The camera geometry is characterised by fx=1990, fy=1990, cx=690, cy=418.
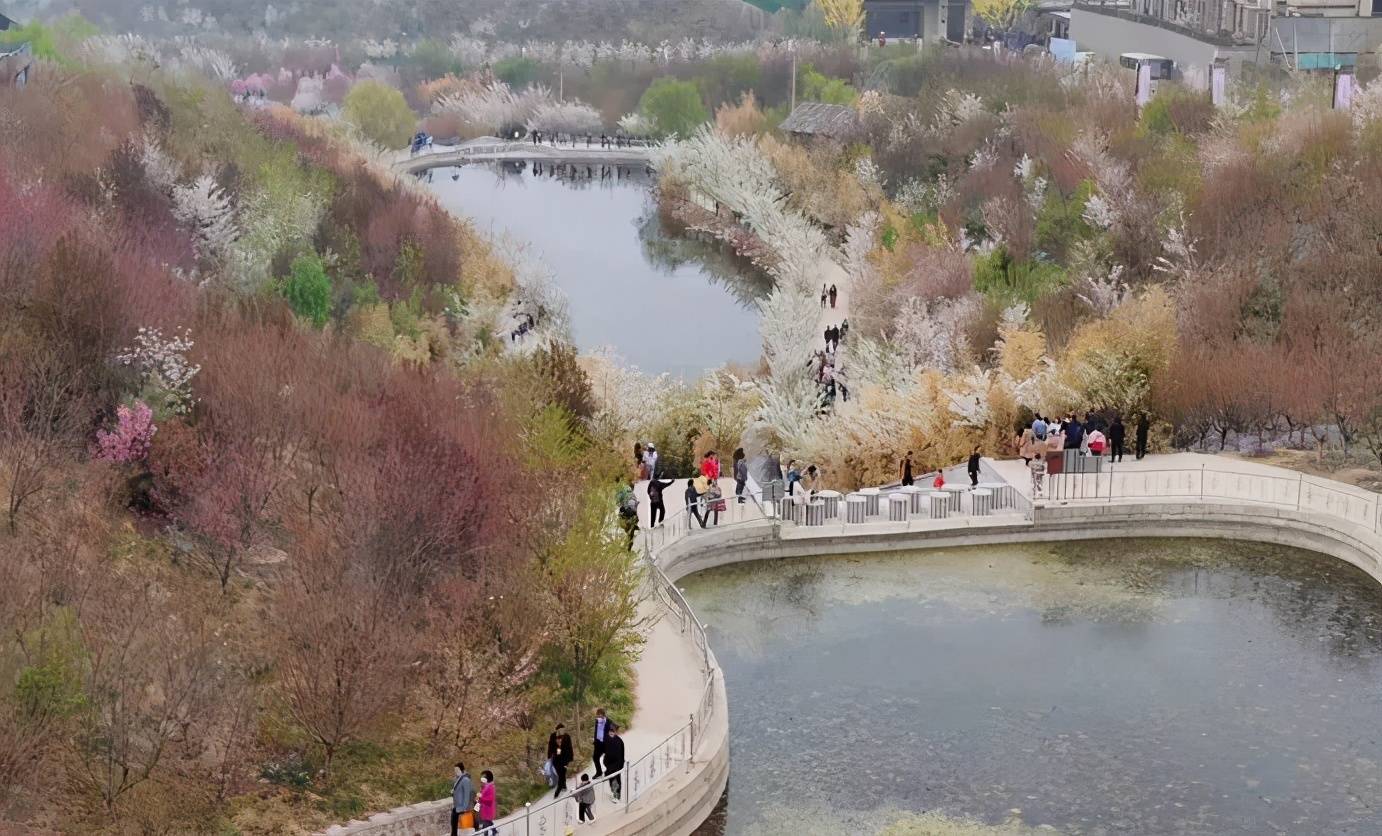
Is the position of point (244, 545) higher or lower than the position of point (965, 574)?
higher

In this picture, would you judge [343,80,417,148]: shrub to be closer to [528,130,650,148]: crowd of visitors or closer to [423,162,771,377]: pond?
[423,162,771,377]: pond

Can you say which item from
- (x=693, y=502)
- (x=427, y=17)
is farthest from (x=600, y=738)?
(x=427, y=17)

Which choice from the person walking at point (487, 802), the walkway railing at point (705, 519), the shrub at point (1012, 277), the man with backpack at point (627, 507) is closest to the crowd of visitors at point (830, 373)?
the shrub at point (1012, 277)

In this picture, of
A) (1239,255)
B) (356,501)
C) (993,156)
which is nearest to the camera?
(356,501)

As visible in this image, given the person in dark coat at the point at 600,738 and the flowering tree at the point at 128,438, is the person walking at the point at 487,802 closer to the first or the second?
the person in dark coat at the point at 600,738

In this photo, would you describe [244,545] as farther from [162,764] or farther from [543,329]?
[543,329]

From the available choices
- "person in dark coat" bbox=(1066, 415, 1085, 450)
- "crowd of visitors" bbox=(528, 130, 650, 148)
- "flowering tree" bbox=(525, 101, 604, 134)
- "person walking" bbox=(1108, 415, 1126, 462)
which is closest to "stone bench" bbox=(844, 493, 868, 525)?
"person in dark coat" bbox=(1066, 415, 1085, 450)

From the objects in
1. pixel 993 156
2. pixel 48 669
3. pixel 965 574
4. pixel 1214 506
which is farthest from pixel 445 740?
pixel 993 156
